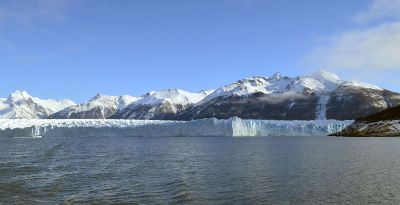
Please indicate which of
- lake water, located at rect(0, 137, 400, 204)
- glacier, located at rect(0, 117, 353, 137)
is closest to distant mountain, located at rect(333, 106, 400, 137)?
glacier, located at rect(0, 117, 353, 137)

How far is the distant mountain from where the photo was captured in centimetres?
14861

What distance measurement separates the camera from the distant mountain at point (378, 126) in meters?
149

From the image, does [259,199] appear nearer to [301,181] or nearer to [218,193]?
[218,193]

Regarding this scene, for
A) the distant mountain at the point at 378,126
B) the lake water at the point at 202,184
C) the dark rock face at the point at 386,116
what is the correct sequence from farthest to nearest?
the dark rock face at the point at 386,116, the distant mountain at the point at 378,126, the lake water at the point at 202,184

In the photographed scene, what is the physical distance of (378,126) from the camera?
159 metres

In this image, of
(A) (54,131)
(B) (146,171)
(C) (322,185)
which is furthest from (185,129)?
(C) (322,185)

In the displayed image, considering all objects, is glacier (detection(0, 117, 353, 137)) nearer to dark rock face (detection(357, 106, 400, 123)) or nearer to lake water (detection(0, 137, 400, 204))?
dark rock face (detection(357, 106, 400, 123))

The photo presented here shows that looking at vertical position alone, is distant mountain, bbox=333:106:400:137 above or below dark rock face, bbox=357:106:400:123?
below

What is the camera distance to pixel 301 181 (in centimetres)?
3228

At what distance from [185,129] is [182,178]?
101715 millimetres

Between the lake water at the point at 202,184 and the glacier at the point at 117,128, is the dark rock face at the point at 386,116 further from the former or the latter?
the lake water at the point at 202,184

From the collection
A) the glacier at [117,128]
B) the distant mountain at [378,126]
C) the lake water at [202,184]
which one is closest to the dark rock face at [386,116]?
the distant mountain at [378,126]

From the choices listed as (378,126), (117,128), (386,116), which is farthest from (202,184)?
(386,116)

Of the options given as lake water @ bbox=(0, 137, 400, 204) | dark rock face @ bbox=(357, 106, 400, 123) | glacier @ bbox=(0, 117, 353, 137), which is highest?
dark rock face @ bbox=(357, 106, 400, 123)
